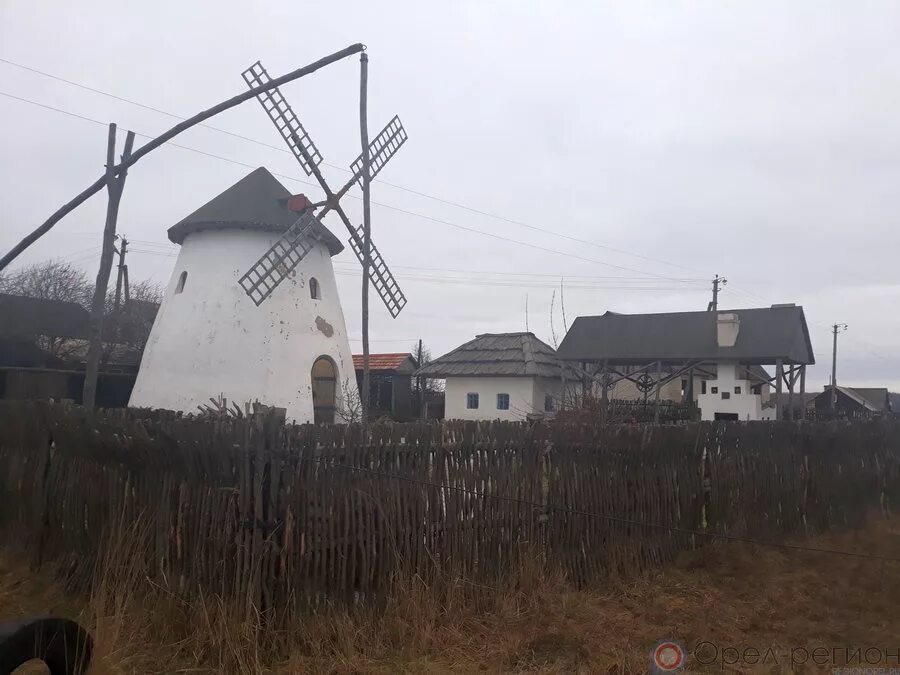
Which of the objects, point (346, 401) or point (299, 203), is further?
point (346, 401)

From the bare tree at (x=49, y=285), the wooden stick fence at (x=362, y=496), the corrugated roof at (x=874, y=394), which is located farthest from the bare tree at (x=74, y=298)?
the corrugated roof at (x=874, y=394)

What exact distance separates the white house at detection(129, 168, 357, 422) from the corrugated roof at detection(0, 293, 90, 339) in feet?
23.9

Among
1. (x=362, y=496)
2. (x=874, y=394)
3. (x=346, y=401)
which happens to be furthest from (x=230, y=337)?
(x=874, y=394)

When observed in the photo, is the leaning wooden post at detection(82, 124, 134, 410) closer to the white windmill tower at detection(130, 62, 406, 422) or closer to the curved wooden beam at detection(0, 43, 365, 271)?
the curved wooden beam at detection(0, 43, 365, 271)

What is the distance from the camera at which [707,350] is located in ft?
92.4

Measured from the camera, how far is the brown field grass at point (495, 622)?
4.70m

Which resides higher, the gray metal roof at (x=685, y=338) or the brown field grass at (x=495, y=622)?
the gray metal roof at (x=685, y=338)

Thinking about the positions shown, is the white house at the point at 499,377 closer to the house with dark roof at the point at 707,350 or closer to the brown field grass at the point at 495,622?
the house with dark roof at the point at 707,350

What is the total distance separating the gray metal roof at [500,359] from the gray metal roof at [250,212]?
13.3m

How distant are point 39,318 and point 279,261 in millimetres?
12047

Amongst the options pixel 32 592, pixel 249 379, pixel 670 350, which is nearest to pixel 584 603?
pixel 32 592

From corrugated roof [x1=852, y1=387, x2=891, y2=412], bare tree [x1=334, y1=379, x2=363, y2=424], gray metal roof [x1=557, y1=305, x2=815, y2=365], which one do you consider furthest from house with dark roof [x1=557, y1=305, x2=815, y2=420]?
corrugated roof [x1=852, y1=387, x2=891, y2=412]

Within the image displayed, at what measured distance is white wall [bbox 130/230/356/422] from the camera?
17.2 metres

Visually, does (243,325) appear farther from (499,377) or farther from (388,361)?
(388,361)
